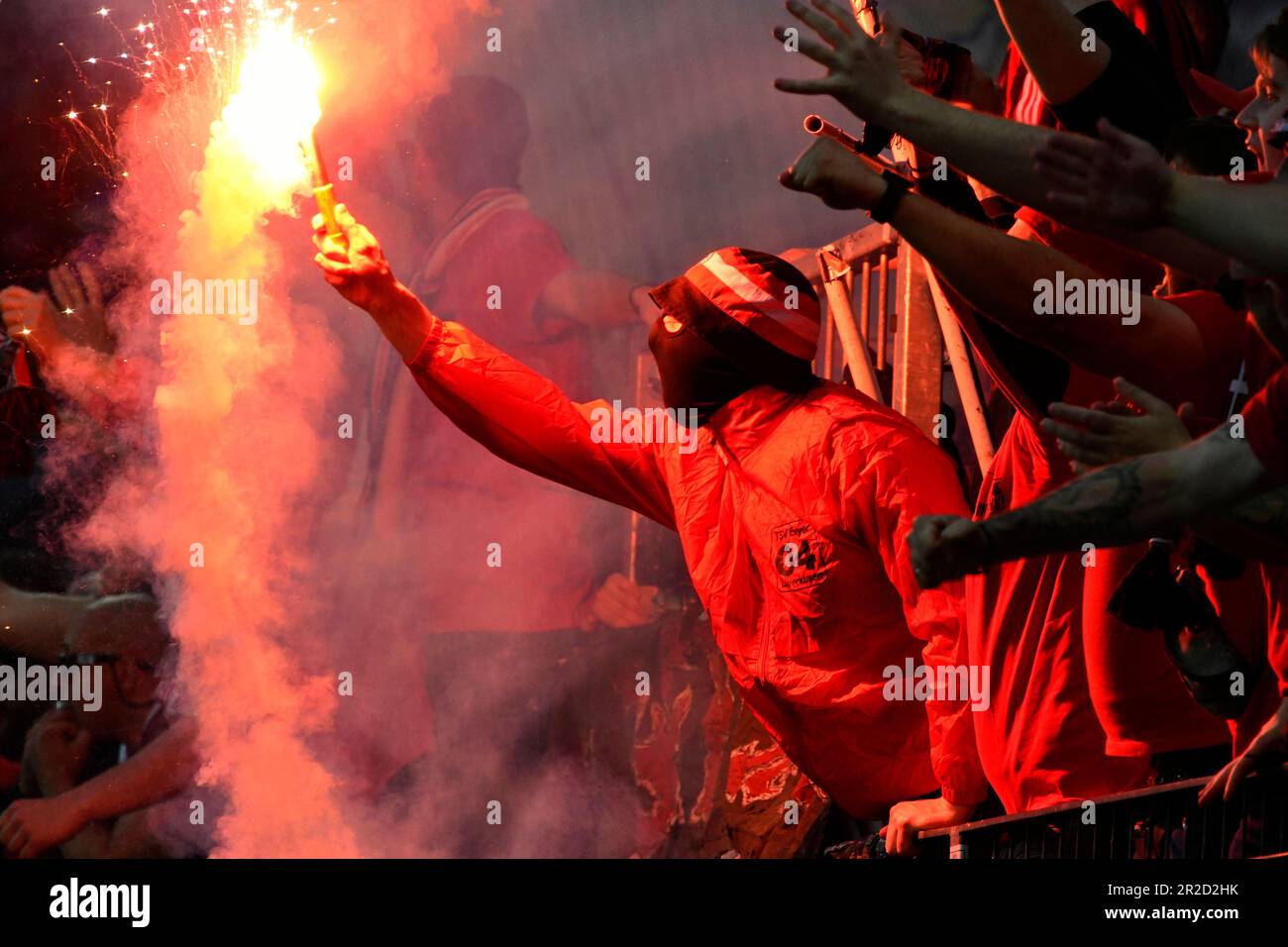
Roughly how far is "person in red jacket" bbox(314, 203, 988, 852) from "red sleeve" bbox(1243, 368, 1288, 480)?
4.76ft

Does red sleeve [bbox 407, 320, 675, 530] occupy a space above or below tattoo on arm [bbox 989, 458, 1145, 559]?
above

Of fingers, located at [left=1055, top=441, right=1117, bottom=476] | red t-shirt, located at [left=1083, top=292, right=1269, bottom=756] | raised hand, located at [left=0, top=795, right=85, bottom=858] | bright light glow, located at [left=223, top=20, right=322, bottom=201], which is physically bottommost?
raised hand, located at [left=0, top=795, right=85, bottom=858]

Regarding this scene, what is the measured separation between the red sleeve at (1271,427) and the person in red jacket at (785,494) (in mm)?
1452

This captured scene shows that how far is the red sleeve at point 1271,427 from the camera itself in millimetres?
2025

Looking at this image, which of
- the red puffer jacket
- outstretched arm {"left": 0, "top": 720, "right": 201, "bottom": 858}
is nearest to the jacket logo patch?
the red puffer jacket

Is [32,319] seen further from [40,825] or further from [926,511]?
[926,511]

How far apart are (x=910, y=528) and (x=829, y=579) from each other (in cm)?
46

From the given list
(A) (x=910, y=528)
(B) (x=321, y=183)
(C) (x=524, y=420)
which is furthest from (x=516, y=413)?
(A) (x=910, y=528)

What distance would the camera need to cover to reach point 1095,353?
2516 millimetres

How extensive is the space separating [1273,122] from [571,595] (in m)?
5.09

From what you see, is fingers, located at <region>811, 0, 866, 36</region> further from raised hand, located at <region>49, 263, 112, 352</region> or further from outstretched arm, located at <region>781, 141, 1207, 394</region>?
raised hand, located at <region>49, 263, 112, 352</region>

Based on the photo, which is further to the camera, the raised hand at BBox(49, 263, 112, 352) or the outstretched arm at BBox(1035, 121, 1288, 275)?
the raised hand at BBox(49, 263, 112, 352)

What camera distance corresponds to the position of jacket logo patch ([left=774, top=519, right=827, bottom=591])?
3.82 meters

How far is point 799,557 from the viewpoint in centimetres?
385
